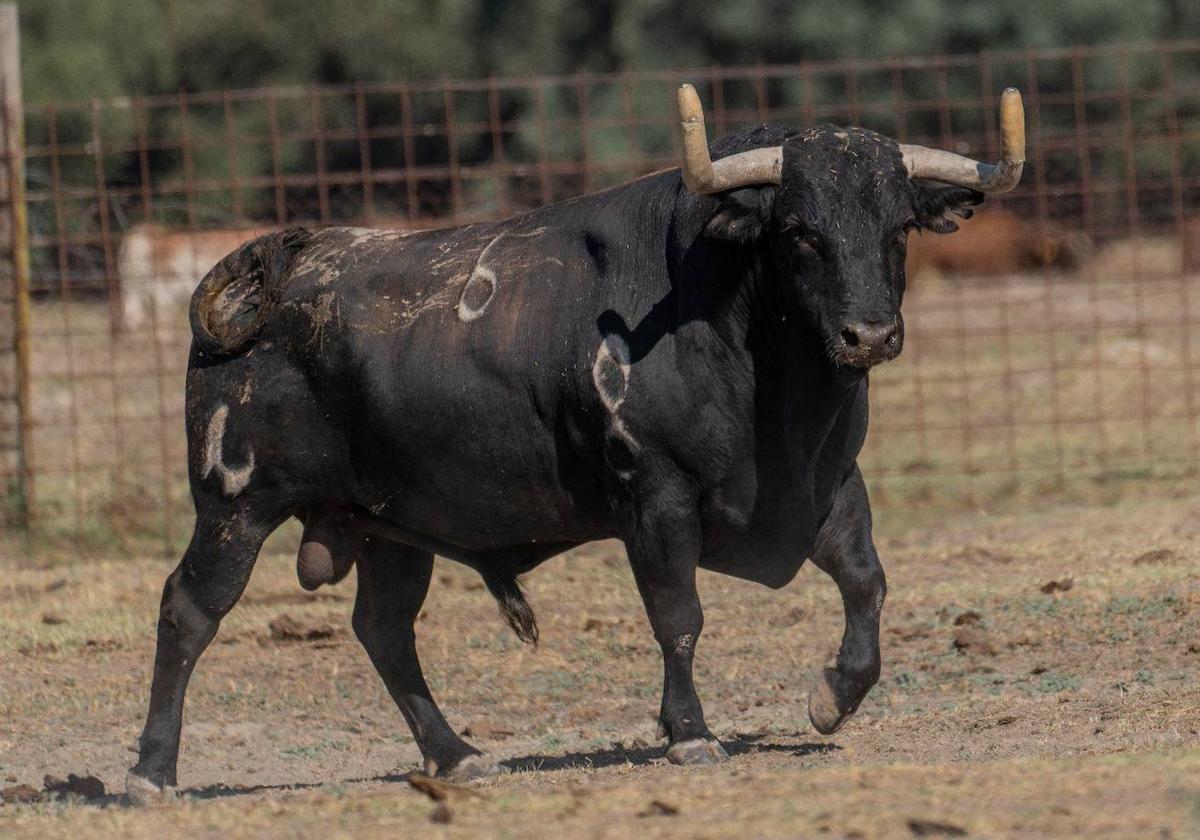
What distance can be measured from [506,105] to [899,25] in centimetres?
601

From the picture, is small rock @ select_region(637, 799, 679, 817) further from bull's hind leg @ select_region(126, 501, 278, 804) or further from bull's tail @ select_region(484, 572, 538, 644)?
bull's hind leg @ select_region(126, 501, 278, 804)

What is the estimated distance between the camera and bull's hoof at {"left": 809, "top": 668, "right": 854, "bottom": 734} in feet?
20.3

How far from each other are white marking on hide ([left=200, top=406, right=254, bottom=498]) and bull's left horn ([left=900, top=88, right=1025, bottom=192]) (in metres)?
2.34

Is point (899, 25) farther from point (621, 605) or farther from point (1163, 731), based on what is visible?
point (1163, 731)

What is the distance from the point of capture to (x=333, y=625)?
29.2 feet

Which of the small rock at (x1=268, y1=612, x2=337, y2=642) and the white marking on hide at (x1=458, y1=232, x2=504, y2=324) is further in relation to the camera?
the small rock at (x1=268, y1=612, x2=337, y2=642)

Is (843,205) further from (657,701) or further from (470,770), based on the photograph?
(657,701)

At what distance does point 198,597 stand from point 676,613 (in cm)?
166

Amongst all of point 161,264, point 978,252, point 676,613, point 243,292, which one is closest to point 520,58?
point 978,252

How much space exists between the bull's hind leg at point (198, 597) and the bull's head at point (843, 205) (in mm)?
1935

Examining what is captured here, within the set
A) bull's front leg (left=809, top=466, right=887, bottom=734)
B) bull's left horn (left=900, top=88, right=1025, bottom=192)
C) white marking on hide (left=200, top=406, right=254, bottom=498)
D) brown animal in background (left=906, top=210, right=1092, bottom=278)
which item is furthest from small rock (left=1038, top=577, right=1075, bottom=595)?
brown animal in background (left=906, top=210, right=1092, bottom=278)

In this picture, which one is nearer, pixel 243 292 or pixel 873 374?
pixel 243 292

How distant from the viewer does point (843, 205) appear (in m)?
5.86

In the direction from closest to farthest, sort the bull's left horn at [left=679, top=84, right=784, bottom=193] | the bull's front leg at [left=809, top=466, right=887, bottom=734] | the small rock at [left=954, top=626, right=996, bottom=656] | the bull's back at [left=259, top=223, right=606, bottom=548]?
the bull's left horn at [left=679, top=84, right=784, bottom=193] < the bull's front leg at [left=809, top=466, right=887, bottom=734] < the bull's back at [left=259, top=223, right=606, bottom=548] < the small rock at [left=954, top=626, right=996, bottom=656]
